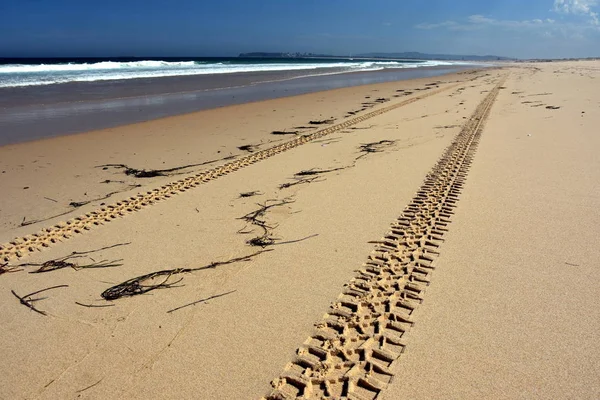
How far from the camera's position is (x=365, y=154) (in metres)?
7.34

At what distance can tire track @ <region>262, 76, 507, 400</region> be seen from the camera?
232 cm

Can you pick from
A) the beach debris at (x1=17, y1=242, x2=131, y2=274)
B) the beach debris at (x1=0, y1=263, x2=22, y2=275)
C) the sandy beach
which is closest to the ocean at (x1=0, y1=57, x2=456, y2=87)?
the sandy beach

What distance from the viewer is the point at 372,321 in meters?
2.81

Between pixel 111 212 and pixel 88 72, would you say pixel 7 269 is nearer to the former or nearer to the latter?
pixel 111 212

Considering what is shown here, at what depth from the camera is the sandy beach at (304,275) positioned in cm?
239

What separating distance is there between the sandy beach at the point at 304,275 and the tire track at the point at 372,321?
12 millimetres

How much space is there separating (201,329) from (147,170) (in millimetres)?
4461

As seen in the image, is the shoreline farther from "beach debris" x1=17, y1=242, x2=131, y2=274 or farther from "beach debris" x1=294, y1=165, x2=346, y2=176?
"beach debris" x1=294, y1=165, x2=346, y2=176

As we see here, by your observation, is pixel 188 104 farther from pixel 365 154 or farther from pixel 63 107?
pixel 365 154

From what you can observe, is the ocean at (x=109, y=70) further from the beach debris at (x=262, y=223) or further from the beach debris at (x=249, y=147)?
the beach debris at (x=262, y=223)

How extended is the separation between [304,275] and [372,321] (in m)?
0.79

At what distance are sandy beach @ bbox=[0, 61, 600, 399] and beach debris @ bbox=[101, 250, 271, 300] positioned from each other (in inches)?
0.7

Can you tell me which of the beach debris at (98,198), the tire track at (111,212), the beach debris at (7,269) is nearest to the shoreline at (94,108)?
the beach debris at (98,198)

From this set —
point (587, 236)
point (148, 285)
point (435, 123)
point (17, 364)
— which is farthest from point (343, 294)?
point (435, 123)
